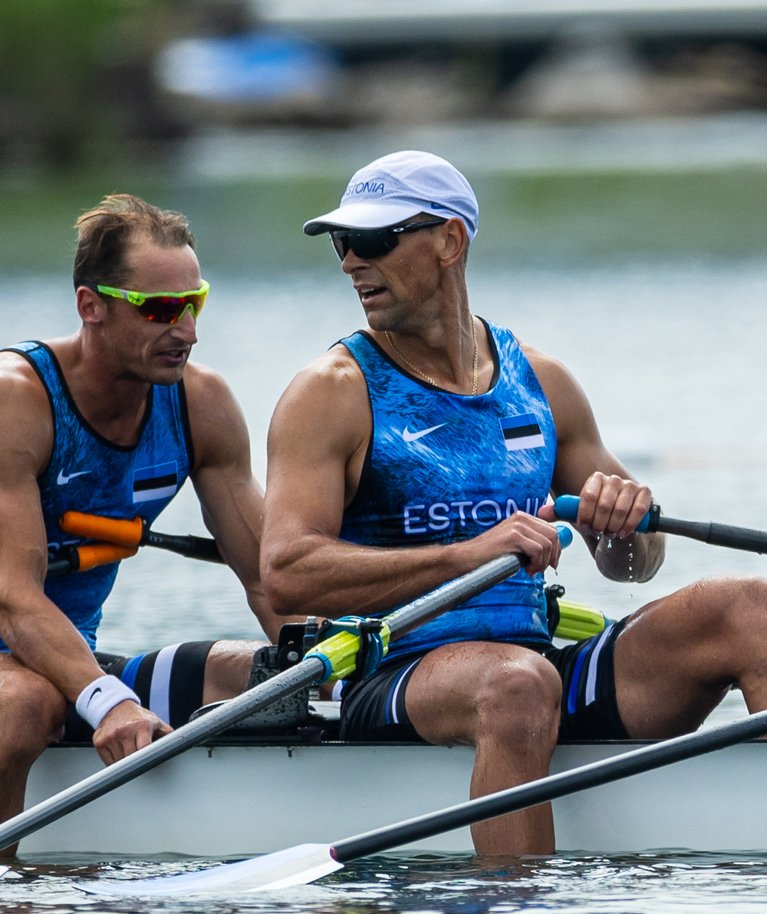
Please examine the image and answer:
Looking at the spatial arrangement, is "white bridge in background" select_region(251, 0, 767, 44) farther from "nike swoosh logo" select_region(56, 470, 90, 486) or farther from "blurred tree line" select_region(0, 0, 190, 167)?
"nike swoosh logo" select_region(56, 470, 90, 486)

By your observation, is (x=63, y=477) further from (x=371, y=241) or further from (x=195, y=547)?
(x=371, y=241)

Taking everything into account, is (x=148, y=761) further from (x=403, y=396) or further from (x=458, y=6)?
(x=458, y=6)

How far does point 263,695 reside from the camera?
4.49 meters

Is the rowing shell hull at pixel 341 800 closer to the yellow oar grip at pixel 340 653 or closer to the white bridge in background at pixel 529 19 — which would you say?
the yellow oar grip at pixel 340 653

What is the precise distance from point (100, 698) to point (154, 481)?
754 mm

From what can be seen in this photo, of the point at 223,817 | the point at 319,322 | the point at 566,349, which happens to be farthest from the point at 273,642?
the point at 319,322

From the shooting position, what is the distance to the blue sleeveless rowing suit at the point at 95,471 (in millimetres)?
5035

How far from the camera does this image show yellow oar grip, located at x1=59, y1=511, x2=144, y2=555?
510cm

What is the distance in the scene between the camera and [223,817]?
4.81 m

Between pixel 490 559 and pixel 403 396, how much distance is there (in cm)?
48

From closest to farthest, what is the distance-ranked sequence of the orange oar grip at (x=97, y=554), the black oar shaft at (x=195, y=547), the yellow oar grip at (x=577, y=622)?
the orange oar grip at (x=97, y=554), the yellow oar grip at (x=577, y=622), the black oar shaft at (x=195, y=547)

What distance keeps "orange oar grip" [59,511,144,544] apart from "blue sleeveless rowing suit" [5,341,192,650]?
0.03 metres

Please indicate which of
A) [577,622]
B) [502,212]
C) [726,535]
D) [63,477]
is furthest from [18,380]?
[502,212]

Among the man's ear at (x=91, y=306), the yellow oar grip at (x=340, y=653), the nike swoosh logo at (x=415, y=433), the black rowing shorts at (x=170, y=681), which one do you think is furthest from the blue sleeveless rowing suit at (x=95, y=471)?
the yellow oar grip at (x=340, y=653)
